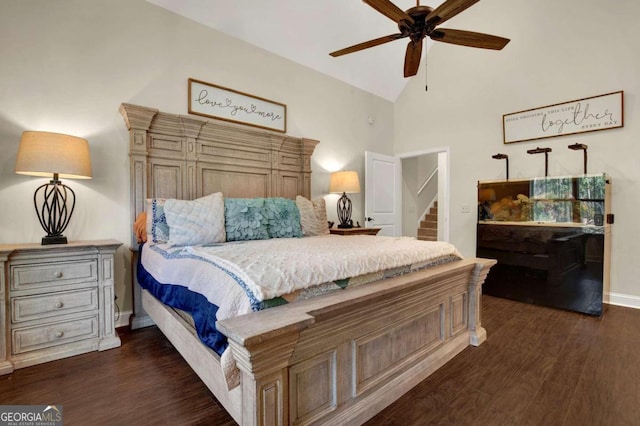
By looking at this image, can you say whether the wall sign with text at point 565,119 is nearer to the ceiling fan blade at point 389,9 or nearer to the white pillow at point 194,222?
the ceiling fan blade at point 389,9

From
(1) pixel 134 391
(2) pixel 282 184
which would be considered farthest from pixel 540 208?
(1) pixel 134 391

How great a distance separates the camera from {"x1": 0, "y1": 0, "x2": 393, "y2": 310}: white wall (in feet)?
7.40

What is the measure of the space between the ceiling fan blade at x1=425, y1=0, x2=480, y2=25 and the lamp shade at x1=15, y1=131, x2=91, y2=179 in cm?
263

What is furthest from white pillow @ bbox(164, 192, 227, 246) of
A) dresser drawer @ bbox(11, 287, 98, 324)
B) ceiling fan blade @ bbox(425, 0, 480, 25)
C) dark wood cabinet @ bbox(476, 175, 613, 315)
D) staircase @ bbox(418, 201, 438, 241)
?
staircase @ bbox(418, 201, 438, 241)

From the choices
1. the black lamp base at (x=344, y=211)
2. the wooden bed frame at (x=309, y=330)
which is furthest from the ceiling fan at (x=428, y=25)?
the black lamp base at (x=344, y=211)

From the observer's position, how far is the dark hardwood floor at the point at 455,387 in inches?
58.2

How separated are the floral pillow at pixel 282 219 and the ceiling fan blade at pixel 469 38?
1.77 meters

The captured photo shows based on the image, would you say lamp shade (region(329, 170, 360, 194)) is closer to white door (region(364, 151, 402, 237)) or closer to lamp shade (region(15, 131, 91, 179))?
white door (region(364, 151, 402, 237))

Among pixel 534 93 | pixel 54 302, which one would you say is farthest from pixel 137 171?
pixel 534 93

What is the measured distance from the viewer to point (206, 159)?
3090mm

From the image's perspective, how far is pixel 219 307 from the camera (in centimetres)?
122

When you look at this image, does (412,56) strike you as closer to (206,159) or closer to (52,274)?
(206,159)

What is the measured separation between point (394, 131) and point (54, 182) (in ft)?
14.9

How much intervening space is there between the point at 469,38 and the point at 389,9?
74 cm
